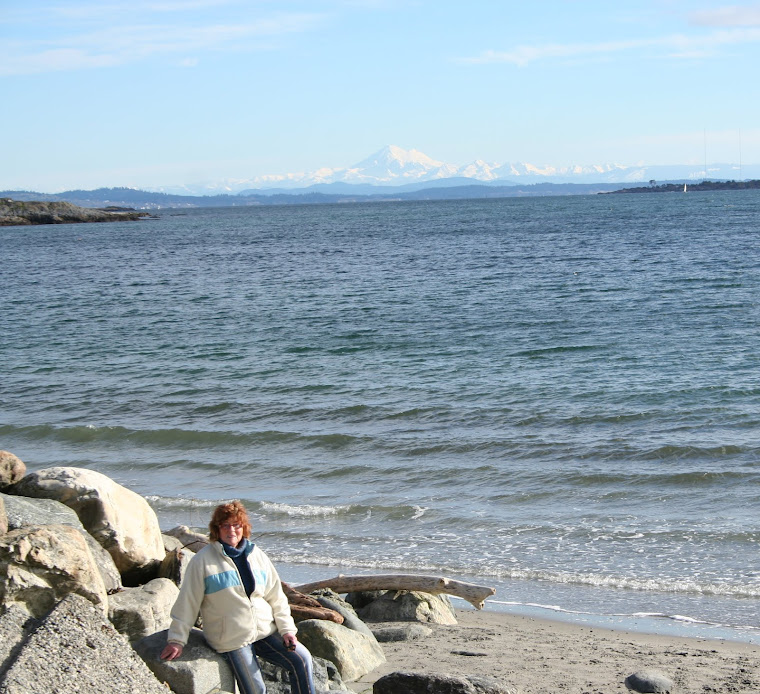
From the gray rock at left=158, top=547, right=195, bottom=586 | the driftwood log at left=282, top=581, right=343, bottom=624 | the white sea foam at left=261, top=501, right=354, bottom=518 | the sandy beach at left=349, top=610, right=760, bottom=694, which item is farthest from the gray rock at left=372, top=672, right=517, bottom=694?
the white sea foam at left=261, top=501, right=354, bottom=518

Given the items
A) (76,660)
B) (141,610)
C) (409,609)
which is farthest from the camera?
(409,609)

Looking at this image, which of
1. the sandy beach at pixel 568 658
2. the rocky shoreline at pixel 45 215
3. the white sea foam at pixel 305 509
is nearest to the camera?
the sandy beach at pixel 568 658

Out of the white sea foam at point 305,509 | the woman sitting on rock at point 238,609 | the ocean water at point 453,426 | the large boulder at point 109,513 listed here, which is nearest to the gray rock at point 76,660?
the woman sitting on rock at point 238,609

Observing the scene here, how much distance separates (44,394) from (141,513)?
14.1m

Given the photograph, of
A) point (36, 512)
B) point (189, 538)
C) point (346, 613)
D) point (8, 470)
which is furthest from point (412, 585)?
point (8, 470)

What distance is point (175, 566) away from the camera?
6.95 meters

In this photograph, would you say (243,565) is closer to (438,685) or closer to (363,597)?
(438,685)

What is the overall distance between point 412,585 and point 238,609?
127 inches

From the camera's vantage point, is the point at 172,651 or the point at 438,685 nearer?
the point at 172,651

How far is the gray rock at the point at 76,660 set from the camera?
4.77 m

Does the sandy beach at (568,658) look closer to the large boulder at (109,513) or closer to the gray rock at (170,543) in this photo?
the large boulder at (109,513)

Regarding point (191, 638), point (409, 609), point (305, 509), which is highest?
point (191, 638)

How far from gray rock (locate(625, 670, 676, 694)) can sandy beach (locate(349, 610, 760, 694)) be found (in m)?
0.06

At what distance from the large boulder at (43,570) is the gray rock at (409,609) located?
130 inches
